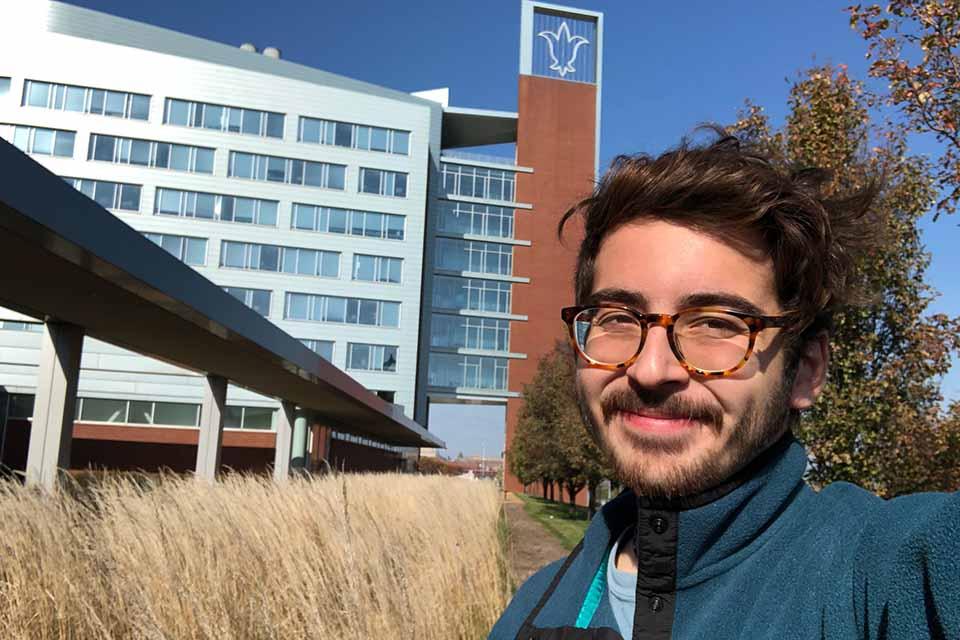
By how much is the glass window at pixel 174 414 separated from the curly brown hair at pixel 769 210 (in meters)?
48.8

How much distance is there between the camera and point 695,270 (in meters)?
1.39

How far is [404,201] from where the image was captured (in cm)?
5469

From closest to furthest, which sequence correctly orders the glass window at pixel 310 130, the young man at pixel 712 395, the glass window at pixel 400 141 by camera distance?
the young man at pixel 712 395, the glass window at pixel 310 130, the glass window at pixel 400 141

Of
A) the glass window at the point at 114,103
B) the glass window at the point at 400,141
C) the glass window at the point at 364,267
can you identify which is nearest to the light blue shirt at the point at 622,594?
the glass window at the point at 364,267

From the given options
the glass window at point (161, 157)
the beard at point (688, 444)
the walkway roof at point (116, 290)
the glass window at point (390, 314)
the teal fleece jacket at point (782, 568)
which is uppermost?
the glass window at point (161, 157)

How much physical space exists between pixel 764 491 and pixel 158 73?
55.9 metres

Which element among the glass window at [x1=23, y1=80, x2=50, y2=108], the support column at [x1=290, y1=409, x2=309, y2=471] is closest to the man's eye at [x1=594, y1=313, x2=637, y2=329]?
the support column at [x1=290, y1=409, x2=309, y2=471]

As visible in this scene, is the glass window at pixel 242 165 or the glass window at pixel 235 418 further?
the glass window at pixel 242 165

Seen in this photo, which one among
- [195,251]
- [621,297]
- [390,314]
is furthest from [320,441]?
[621,297]

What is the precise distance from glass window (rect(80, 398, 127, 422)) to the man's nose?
1930 inches

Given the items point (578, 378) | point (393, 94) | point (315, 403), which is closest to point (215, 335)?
point (578, 378)

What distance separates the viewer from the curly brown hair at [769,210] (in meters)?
1.44

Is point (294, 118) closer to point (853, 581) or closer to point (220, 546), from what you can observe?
point (220, 546)

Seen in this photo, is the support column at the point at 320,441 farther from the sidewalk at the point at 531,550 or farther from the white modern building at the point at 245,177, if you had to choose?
the sidewalk at the point at 531,550
